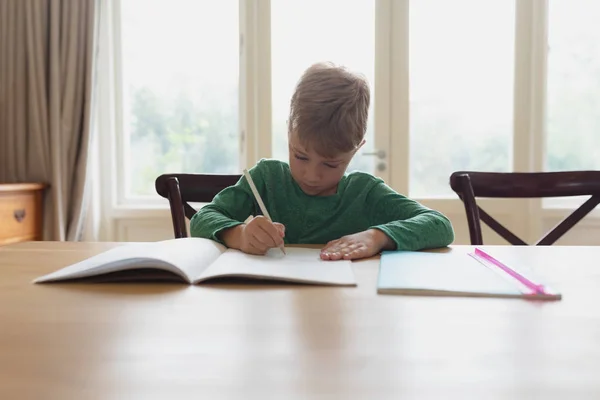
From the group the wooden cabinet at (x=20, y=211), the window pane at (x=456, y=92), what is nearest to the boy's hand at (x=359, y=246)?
the wooden cabinet at (x=20, y=211)

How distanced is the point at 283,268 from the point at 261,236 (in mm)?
136

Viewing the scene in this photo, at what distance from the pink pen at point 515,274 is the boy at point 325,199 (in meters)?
0.11

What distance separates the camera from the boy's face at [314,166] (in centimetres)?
114

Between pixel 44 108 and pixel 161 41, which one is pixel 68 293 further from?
pixel 161 41

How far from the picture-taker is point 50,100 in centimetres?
283

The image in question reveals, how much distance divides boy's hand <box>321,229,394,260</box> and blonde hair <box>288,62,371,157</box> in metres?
0.21

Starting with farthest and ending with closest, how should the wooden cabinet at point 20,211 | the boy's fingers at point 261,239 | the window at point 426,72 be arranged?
the window at point 426,72
the wooden cabinet at point 20,211
the boy's fingers at point 261,239

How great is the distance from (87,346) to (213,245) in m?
0.50

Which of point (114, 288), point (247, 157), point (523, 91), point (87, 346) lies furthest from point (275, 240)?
point (523, 91)

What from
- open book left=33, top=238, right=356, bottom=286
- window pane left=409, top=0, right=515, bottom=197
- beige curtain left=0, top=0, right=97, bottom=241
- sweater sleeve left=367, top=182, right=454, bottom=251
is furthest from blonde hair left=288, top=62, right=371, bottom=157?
beige curtain left=0, top=0, right=97, bottom=241

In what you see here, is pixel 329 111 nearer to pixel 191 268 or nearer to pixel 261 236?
pixel 261 236

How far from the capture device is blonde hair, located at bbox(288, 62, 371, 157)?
110 centimetres

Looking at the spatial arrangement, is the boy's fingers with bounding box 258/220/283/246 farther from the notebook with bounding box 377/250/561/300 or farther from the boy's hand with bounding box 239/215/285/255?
the notebook with bounding box 377/250/561/300

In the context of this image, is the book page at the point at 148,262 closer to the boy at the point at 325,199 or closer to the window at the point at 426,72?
the boy at the point at 325,199
